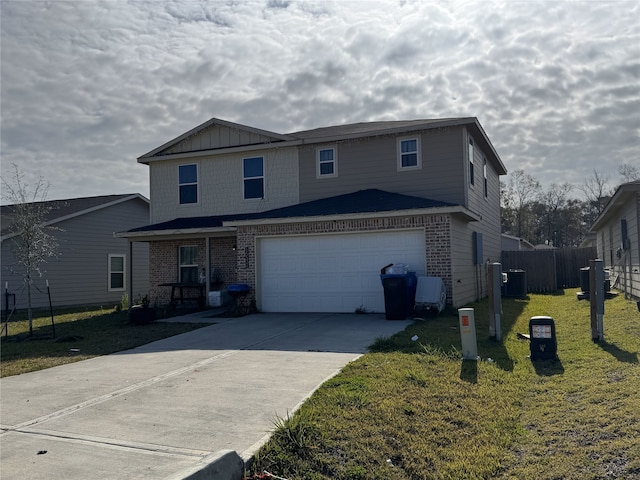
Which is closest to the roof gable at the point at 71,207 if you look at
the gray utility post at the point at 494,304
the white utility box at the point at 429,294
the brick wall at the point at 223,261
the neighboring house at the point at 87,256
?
the neighboring house at the point at 87,256

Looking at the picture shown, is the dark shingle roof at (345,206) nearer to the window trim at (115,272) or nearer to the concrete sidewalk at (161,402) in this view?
the concrete sidewalk at (161,402)

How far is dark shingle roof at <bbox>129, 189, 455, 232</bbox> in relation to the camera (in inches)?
566

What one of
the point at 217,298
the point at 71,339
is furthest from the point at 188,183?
the point at 71,339

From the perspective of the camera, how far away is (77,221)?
23.1 metres

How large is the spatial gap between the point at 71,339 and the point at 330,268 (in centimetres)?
659

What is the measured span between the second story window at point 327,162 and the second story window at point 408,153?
2150mm

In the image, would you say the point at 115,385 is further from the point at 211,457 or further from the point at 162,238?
the point at 162,238

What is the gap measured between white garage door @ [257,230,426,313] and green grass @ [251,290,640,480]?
565 centimetres

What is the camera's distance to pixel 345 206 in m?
15.4

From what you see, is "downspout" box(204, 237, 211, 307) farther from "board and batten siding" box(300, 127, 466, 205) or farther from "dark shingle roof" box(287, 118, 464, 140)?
"dark shingle roof" box(287, 118, 464, 140)

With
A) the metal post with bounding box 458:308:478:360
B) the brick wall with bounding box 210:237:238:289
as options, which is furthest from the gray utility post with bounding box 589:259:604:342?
the brick wall with bounding box 210:237:238:289

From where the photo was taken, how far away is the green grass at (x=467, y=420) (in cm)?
484

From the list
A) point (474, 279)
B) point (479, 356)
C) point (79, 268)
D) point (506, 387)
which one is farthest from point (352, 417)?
point (79, 268)

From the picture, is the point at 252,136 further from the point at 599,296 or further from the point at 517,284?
the point at 599,296
